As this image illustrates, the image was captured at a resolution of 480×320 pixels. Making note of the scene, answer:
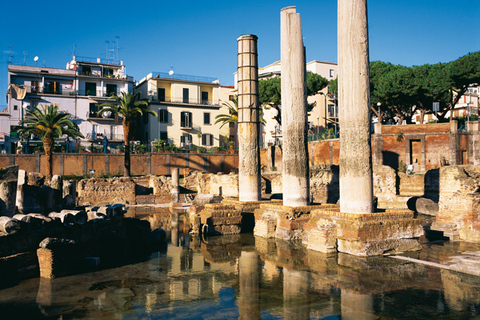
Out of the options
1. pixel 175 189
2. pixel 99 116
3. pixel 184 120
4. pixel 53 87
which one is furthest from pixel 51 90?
pixel 175 189

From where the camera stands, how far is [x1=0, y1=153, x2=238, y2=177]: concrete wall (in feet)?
113

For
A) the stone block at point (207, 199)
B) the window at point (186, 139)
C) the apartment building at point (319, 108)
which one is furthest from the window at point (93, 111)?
the stone block at point (207, 199)

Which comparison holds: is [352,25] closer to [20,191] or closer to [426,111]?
[20,191]

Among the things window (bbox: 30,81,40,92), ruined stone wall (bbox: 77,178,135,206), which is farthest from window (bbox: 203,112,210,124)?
ruined stone wall (bbox: 77,178,135,206)

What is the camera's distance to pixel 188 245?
37.6 ft

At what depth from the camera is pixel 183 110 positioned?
→ 47.2m

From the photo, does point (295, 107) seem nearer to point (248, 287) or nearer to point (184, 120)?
point (248, 287)

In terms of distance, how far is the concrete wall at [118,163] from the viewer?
34500mm

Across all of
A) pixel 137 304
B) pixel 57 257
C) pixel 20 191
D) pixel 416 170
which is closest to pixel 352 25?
pixel 137 304

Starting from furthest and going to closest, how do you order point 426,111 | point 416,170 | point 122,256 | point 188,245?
point 426,111 → point 416,170 → point 188,245 → point 122,256

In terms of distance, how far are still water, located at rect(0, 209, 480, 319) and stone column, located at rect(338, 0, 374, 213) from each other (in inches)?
59.7

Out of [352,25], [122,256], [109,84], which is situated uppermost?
[109,84]

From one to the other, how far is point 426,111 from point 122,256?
42.7 meters

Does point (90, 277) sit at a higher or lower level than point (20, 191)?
lower
